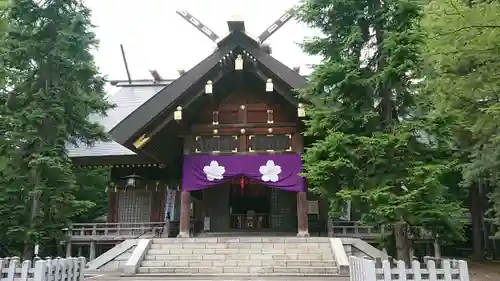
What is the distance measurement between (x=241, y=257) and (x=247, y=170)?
3.24m

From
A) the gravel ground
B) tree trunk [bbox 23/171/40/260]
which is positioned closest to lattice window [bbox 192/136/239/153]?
tree trunk [bbox 23/171/40/260]

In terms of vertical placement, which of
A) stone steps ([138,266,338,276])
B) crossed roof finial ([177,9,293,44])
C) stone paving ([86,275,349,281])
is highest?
crossed roof finial ([177,9,293,44])

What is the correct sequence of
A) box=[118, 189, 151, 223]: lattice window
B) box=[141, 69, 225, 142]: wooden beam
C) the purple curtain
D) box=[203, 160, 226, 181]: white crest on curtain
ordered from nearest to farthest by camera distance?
box=[141, 69, 225, 142]: wooden beam → the purple curtain → box=[203, 160, 226, 181]: white crest on curtain → box=[118, 189, 151, 223]: lattice window

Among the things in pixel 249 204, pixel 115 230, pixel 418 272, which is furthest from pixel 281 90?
pixel 115 230

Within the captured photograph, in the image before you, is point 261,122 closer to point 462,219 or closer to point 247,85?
point 247,85

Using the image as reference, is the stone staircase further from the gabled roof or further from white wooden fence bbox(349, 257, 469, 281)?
the gabled roof

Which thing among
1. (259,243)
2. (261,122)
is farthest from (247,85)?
(259,243)

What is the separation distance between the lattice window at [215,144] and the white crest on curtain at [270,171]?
120 cm

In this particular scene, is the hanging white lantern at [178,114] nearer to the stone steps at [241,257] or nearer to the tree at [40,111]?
the tree at [40,111]

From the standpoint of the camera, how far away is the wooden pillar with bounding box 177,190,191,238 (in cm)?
1302

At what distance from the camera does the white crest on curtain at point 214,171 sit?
13.5 metres

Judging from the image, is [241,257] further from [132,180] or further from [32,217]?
[132,180]

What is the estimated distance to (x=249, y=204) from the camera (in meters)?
19.0

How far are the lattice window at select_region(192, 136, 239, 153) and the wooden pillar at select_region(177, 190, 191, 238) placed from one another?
4.90 ft
